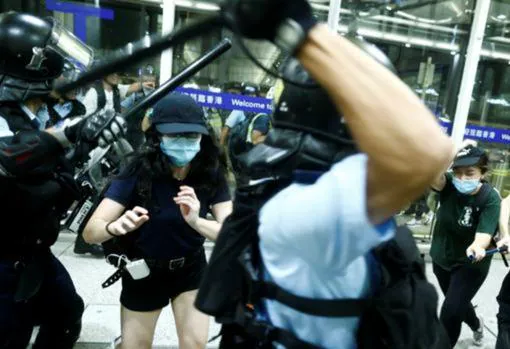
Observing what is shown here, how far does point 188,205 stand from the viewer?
79.6 inches

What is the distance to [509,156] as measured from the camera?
5.70 m

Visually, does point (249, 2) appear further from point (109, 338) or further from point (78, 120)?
point (109, 338)

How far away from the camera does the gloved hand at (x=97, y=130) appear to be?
5.80 feet

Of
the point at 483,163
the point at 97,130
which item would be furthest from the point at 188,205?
the point at 483,163

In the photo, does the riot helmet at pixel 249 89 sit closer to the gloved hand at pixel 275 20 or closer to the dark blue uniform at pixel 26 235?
the dark blue uniform at pixel 26 235

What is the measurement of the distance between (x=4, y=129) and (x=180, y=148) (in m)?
0.76

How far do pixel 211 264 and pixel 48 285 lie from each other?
1.39m

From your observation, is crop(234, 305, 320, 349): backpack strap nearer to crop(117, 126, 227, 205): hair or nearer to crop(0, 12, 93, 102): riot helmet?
crop(117, 126, 227, 205): hair

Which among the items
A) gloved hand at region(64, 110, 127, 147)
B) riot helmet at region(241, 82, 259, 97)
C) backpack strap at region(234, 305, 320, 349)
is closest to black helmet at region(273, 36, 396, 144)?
backpack strap at region(234, 305, 320, 349)

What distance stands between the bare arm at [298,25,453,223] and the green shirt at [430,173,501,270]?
2.48 metres

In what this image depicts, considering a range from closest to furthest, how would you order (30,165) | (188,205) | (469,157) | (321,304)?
(321,304) → (30,165) → (188,205) → (469,157)

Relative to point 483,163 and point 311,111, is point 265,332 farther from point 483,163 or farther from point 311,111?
point 483,163

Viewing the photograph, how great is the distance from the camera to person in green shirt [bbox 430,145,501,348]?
2875 millimetres

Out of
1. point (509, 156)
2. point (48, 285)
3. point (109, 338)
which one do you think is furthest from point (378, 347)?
point (509, 156)
